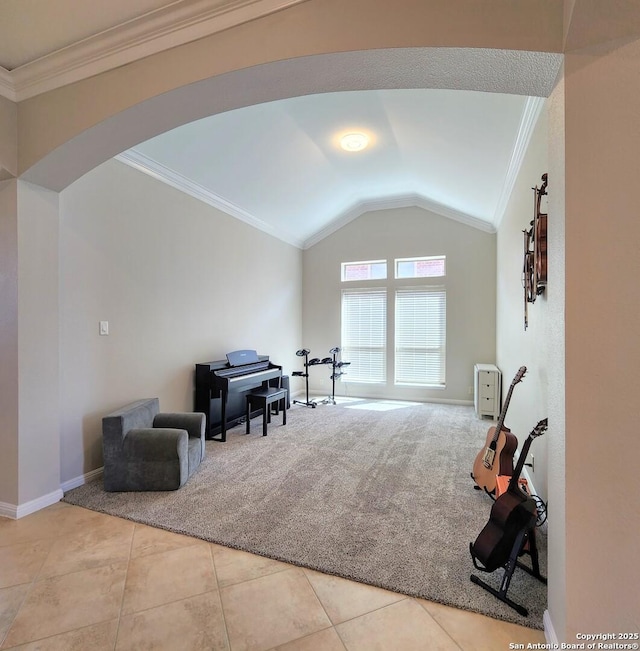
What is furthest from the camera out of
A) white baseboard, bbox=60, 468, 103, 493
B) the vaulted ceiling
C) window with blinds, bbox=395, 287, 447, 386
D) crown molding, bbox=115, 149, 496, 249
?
window with blinds, bbox=395, 287, 447, 386

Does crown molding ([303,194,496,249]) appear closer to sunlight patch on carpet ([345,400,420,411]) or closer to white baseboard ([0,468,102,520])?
sunlight patch on carpet ([345,400,420,411])

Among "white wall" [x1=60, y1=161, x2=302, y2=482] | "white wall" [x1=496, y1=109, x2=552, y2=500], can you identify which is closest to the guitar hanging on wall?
"white wall" [x1=496, y1=109, x2=552, y2=500]

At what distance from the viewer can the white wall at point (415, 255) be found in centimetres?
546

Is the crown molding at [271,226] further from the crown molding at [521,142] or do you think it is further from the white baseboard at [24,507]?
the white baseboard at [24,507]

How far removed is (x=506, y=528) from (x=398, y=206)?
17.5 ft

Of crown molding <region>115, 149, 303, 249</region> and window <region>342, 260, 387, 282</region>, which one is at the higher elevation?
crown molding <region>115, 149, 303, 249</region>

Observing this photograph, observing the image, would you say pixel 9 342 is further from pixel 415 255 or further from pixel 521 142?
pixel 415 255

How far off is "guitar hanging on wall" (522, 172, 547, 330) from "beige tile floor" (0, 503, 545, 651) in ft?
5.83

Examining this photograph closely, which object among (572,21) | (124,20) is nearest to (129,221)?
(124,20)

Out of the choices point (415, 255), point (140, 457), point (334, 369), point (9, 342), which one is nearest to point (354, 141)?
point (415, 255)

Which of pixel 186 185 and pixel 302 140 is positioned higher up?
pixel 302 140

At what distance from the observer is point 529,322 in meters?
2.79

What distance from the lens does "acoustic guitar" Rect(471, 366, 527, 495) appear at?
2.27 meters

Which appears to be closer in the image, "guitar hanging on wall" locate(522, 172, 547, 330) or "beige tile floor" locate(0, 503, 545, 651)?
"beige tile floor" locate(0, 503, 545, 651)
